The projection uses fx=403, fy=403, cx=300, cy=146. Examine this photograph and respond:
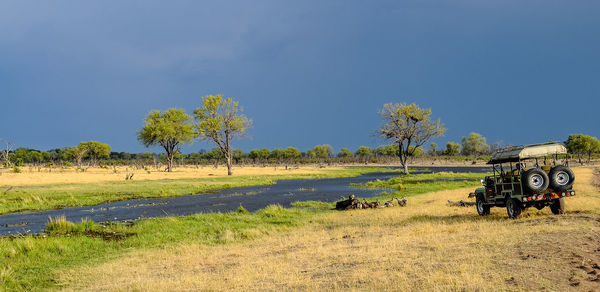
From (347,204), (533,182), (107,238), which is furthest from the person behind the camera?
(347,204)

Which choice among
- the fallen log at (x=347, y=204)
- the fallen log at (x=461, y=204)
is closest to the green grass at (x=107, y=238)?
the fallen log at (x=347, y=204)

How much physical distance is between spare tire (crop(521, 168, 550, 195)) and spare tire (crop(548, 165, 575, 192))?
43 centimetres

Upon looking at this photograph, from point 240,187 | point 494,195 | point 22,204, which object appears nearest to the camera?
point 494,195

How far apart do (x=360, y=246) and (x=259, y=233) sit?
6.81 m

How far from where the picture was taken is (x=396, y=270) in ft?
35.4

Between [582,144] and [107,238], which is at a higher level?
[582,144]

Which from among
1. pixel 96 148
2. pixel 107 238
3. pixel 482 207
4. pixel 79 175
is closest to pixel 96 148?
pixel 96 148

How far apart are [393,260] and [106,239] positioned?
1424 cm

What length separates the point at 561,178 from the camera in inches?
672

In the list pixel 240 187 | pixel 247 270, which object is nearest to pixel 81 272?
pixel 247 270

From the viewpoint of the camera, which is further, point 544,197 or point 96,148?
point 96,148

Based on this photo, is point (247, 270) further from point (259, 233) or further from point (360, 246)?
point (259, 233)

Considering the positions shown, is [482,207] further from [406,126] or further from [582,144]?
[582,144]

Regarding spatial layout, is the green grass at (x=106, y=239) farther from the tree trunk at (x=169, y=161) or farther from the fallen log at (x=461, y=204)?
the tree trunk at (x=169, y=161)
